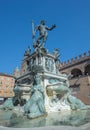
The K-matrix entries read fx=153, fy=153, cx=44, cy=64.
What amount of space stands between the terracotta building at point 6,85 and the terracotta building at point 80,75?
17.9m

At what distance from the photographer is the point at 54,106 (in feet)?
25.5

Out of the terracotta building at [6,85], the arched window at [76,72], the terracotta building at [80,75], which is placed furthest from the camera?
the terracotta building at [6,85]

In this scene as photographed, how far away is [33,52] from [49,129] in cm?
694

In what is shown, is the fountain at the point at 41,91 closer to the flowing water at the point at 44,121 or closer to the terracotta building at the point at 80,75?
the flowing water at the point at 44,121

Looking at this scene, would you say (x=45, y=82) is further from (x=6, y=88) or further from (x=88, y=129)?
(x=6, y=88)

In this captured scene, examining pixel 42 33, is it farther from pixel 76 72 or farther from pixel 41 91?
pixel 76 72

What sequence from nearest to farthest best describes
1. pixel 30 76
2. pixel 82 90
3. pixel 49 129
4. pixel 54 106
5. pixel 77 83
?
1. pixel 49 129
2. pixel 54 106
3. pixel 30 76
4. pixel 82 90
5. pixel 77 83

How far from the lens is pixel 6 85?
4653cm

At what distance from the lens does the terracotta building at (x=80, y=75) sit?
23094mm

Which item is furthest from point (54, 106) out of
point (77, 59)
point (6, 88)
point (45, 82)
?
point (6, 88)

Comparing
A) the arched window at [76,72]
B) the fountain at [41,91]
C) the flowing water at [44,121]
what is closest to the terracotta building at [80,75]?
the arched window at [76,72]

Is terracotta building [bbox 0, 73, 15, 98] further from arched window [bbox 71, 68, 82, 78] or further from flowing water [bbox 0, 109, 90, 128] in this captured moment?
flowing water [bbox 0, 109, 90, 128]

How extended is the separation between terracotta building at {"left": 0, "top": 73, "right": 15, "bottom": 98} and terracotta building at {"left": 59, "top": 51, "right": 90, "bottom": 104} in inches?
704

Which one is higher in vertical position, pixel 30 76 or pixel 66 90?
pixel 30 76
